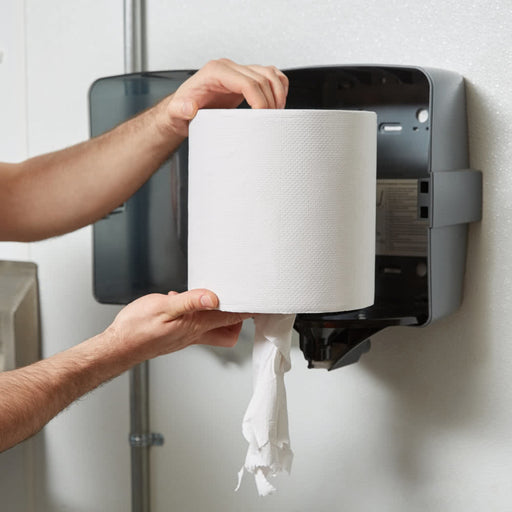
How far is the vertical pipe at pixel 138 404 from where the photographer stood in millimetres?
1367

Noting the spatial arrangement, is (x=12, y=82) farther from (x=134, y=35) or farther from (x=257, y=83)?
(x=257, y=83)

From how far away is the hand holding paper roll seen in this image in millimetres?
854

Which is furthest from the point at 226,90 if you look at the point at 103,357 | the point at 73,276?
the point at 73,276

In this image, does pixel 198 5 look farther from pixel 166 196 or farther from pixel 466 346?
pixel 466 346

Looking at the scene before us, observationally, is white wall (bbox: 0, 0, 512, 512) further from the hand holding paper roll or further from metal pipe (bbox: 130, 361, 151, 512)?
the hand holding paper roll

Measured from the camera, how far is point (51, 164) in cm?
Result: 131

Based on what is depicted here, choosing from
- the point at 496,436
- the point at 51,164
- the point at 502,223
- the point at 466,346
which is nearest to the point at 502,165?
the point at 502,223

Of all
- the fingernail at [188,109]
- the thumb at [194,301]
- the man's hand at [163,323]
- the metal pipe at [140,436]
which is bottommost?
the metal pipe at [140,436]

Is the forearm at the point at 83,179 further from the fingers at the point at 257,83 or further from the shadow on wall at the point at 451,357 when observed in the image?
the shadow on wall at the point at 451,357

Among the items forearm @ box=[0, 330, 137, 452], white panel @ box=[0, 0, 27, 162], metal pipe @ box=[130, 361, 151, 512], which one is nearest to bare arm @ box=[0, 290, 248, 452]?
forearm @ box=[0, 330, 137, 452]

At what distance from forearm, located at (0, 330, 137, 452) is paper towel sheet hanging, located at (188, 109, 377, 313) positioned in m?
0.17

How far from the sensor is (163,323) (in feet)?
3.06

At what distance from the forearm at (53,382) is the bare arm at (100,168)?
0.97 feet

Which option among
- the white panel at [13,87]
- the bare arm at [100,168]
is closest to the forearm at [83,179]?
the bare arm at [100,168]
